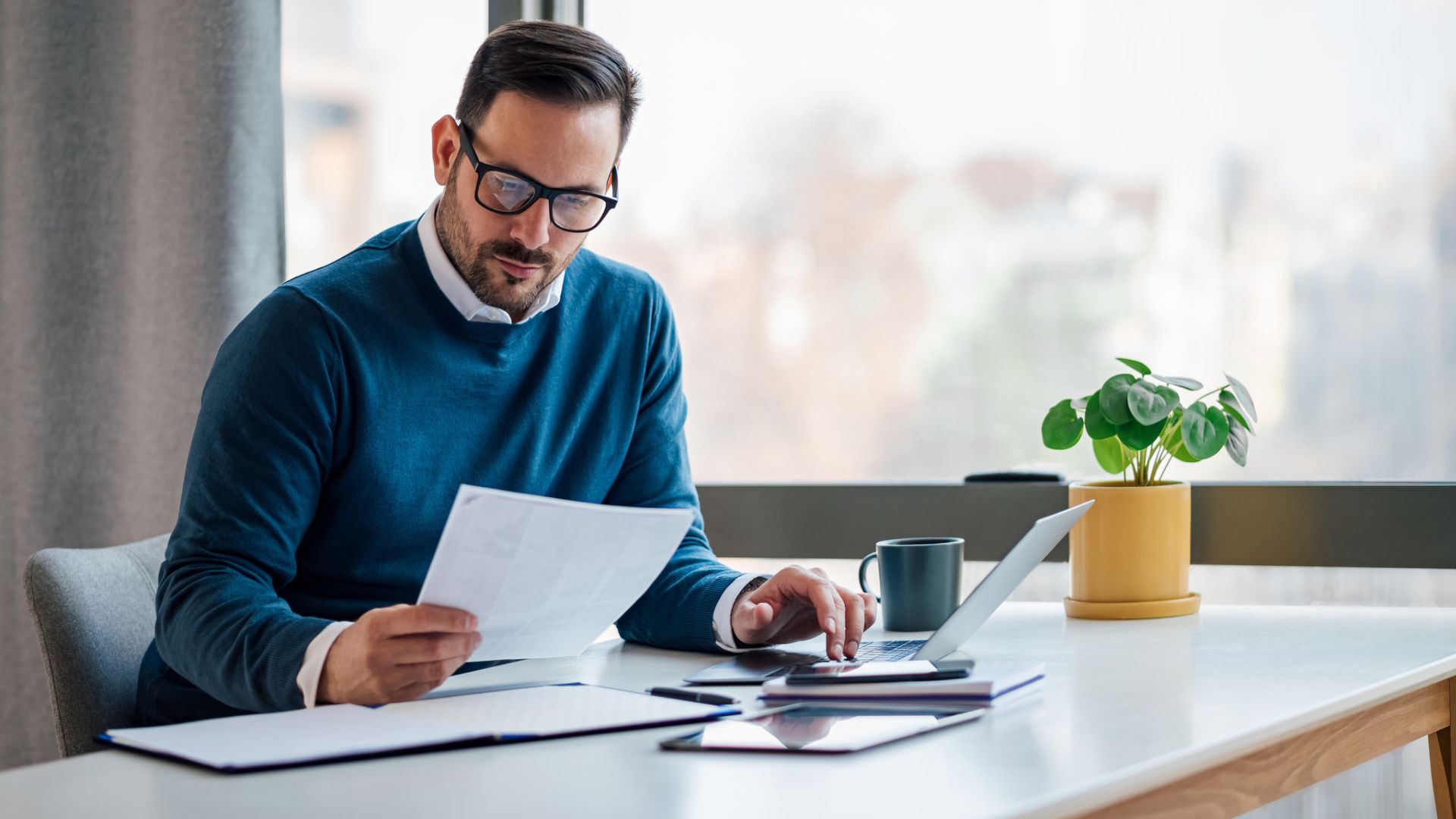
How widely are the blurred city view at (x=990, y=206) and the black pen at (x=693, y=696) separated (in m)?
1.12

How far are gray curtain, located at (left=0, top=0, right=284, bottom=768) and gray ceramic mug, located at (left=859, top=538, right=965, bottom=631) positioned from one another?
1.26m

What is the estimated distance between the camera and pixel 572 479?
67.9 inches

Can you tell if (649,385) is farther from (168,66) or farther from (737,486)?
(168,66)

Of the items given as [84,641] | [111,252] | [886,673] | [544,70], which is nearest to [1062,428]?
[886,673]

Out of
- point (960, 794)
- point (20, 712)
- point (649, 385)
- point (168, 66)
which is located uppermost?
point (168, 66)

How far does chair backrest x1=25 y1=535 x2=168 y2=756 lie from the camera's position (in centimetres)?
146

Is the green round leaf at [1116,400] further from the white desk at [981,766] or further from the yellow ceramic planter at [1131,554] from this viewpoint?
the white desk at [981,766]

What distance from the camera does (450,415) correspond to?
159 cm

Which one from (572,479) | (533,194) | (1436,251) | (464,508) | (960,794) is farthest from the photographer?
(1436,251)

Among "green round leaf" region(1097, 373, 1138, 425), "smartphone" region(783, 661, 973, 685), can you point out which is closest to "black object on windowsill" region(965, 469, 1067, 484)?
"green round leaf" region(1097, 373, 1138, 425)

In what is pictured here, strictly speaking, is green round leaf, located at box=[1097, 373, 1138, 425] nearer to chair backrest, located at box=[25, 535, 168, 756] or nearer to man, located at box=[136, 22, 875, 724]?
man, located at box=[136, 22, 875, 724]

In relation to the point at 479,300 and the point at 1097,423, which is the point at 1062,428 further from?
the point at 479,300

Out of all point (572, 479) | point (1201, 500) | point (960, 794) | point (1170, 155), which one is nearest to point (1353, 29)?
point (1170, 155)

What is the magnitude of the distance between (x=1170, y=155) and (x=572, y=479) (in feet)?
3.54
